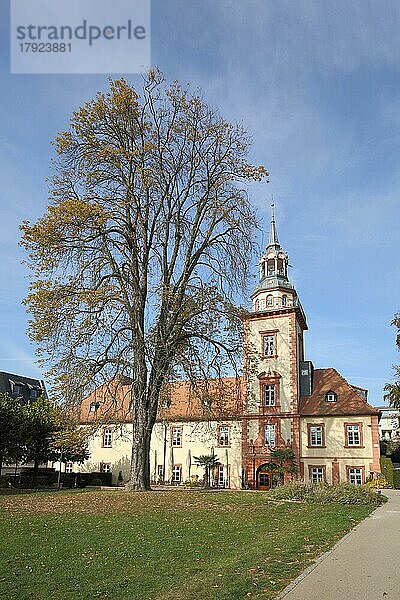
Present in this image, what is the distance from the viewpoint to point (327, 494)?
20.2 metres

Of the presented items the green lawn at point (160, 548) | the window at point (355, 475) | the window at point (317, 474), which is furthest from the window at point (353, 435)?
the green lawn at point (160, 548)

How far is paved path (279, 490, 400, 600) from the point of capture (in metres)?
6.77

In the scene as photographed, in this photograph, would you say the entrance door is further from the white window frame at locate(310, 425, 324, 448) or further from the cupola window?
the cupola window

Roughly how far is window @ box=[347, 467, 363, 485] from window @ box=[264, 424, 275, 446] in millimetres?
5337

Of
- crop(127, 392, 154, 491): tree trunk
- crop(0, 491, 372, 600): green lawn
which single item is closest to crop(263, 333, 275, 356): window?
crop(127, 392, 154, 491): tree trunk

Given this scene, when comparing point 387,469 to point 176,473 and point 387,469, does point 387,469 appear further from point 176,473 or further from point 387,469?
point 176,473

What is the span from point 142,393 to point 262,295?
836 inches

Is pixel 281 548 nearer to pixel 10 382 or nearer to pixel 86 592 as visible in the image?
pixel 86 592

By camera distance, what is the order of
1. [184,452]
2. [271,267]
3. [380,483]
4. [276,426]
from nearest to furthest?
[380,483], [276,426], [184,452], [271,267]

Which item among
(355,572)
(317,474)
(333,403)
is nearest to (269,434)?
(317,474)

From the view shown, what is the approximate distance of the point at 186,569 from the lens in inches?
326

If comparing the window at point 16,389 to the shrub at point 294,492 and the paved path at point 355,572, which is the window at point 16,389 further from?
the paved path at point 355,572

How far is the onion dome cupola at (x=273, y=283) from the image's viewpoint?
140ft

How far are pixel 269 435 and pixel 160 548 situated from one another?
30.7 meters
